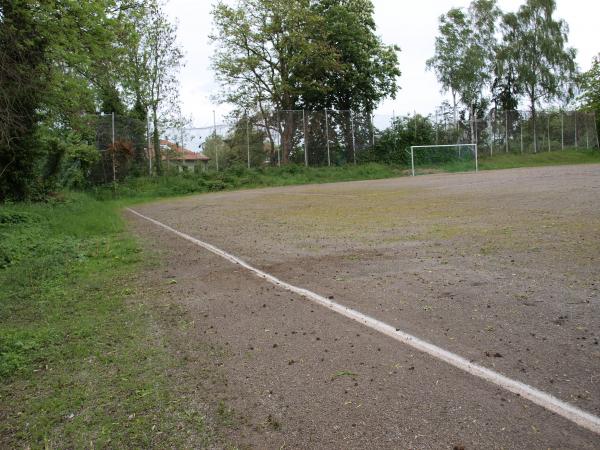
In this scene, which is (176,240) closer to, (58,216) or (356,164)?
(58,216)

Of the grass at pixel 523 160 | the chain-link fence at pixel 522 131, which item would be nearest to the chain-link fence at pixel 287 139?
the grass at pixel 523 160

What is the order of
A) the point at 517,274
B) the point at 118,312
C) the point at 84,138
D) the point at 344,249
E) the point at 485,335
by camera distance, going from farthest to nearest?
1. the point at 84,138
2. the point at 344,249
3. the point at 517,274
4. the point at 118,312
5. the point at 485,335

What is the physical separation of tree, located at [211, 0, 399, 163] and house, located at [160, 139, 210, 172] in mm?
4455

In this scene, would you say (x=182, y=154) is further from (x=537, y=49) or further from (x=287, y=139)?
(x=537, y=49)

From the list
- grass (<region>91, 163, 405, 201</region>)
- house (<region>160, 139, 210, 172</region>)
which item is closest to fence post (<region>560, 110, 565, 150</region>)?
grass (<region>91, 163, 405, 201</region>)

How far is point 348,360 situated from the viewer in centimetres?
332

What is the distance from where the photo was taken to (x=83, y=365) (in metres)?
3.50

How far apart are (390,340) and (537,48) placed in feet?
169

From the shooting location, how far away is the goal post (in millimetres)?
34906

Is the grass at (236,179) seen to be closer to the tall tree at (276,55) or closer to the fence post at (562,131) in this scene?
the tall tree at (276,55)

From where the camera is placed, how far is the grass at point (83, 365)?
2.64m

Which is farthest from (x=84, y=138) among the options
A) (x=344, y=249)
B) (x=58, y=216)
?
(x=344, y=249)

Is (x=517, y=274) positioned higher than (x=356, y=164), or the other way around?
(x=356, y=164)

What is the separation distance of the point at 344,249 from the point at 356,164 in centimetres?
2719
